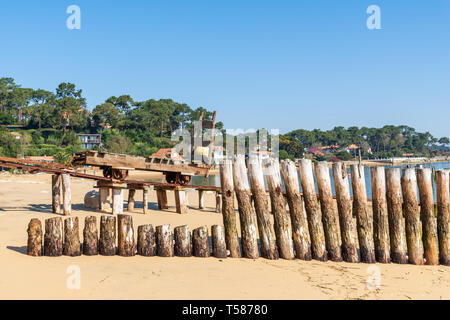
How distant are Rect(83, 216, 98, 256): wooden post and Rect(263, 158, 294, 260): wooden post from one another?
3538 millimetres

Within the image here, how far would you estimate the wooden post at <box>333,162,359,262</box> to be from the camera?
8.02m

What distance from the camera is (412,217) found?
311 inches

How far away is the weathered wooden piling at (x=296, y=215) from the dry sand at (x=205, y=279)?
0.34m

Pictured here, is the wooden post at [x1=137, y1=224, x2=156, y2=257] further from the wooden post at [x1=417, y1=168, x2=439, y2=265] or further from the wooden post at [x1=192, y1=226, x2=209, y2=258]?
the wooden post at [x1=417, y1=168, x2=439, y2=265]

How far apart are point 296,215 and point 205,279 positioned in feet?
8.09

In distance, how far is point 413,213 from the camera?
7.90 metres

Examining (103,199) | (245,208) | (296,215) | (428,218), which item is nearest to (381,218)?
(428,218)

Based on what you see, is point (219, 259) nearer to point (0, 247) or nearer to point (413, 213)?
point (413, 213)

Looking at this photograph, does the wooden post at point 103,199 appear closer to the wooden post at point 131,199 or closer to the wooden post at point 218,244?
the wooden post at point 131,199

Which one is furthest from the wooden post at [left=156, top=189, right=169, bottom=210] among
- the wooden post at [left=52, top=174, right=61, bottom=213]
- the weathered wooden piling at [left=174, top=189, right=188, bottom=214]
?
the wooden post at [left=52, top=174, right=61, bottom=213]

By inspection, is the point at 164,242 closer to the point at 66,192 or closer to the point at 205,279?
the point at 205,279

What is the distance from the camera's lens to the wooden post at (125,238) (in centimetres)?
783

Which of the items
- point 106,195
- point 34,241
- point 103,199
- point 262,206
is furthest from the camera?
point 106,195
